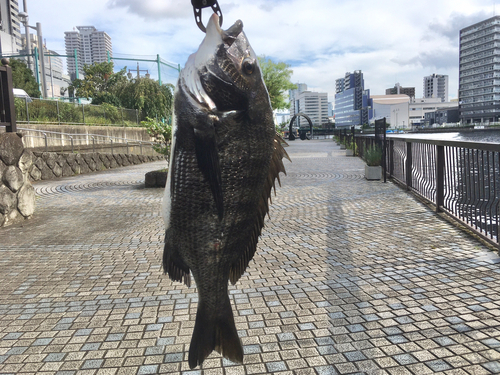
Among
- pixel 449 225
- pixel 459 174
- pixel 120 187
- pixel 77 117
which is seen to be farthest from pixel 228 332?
pixel 77 117

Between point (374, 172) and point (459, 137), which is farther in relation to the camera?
point (374, 172)

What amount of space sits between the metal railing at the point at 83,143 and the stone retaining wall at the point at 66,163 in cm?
102

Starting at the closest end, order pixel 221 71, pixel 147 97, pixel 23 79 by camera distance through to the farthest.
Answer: pixel 221 71 < pixel 23 79 < pixel 147 97

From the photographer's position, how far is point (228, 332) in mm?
1862

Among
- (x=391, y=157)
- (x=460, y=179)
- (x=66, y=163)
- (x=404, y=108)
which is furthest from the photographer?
(x=404, y=108)

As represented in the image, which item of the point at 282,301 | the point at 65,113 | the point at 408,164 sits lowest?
the point at 282,301

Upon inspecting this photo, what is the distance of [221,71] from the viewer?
1527mm

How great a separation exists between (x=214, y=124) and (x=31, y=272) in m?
4.28

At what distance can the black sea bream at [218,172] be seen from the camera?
5.01ft

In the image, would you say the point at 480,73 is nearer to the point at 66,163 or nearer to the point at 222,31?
the point at 66,163

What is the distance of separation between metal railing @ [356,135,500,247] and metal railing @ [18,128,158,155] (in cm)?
817

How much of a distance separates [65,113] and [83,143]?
6.35ft

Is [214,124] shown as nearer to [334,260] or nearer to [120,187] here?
[334,260]

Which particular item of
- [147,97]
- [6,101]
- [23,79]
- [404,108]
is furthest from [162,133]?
[404,108]
